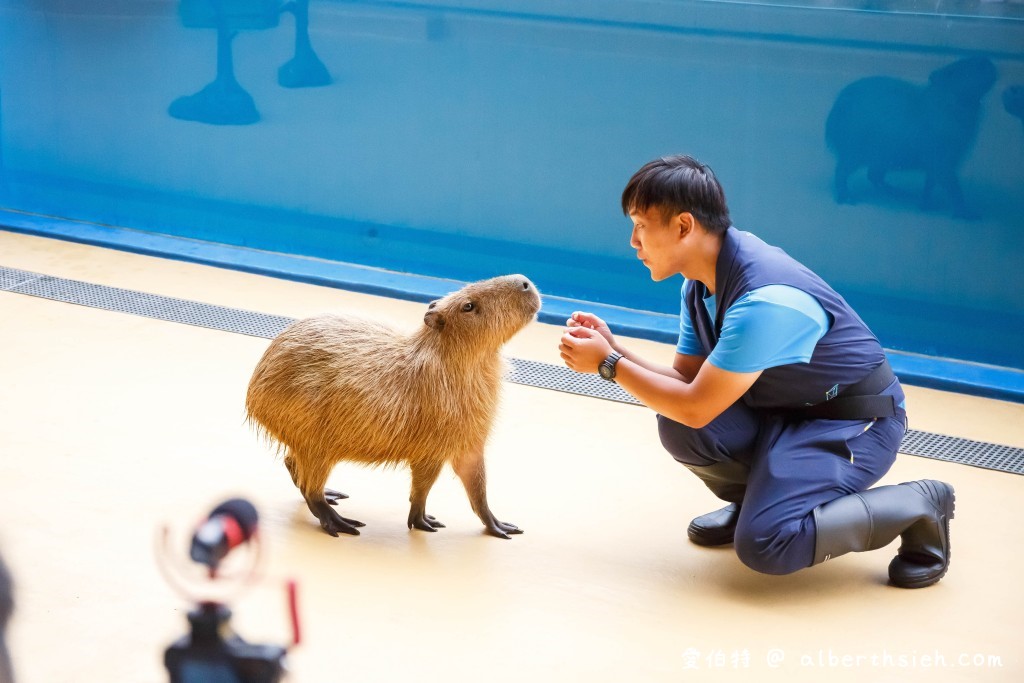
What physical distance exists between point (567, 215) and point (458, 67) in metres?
0.94

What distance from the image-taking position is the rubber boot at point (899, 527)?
2756 mm

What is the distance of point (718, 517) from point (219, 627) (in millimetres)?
2268

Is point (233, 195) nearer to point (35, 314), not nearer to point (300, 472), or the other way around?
point (35, 314)

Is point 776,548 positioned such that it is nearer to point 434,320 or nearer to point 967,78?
point 434,320

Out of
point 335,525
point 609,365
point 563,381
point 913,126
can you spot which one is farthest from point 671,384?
point 913,126

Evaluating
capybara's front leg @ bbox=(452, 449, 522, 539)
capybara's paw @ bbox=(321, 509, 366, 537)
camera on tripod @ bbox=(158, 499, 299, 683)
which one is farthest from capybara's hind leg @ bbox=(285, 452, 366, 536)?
camera on tripod @ bbox=(158, 499, 299, 683)

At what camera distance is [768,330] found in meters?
2.65

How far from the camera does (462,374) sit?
9.70 feet

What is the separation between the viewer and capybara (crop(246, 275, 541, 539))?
115 inches

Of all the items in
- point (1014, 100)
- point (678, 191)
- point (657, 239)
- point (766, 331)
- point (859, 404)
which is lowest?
point (859, 404)

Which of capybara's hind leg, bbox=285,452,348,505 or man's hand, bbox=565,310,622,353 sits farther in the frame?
capybara's hind leg, bbox=285,452,348,505

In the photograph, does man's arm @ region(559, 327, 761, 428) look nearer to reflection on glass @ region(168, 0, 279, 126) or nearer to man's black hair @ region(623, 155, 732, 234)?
man's black hair @ region(623, 155, 732, 234)

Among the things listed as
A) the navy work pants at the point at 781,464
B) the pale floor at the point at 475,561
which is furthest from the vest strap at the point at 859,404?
the pale floor at the point at 475,561

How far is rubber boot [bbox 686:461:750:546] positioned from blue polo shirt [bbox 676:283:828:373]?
0.46 metres
